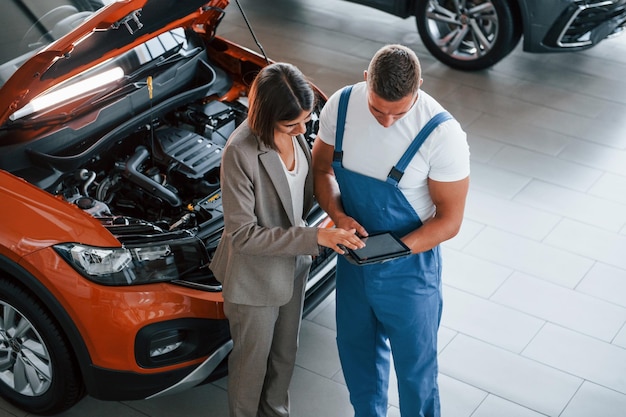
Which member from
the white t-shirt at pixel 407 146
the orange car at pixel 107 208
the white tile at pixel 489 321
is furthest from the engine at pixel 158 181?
the white tile at pixel 489 321

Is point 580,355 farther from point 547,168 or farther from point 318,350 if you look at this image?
point 547,168

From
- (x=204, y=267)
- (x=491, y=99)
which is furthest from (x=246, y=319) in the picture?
(x=491, y=99)

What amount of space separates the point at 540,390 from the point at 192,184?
156cm

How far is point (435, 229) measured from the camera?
269 centimetres

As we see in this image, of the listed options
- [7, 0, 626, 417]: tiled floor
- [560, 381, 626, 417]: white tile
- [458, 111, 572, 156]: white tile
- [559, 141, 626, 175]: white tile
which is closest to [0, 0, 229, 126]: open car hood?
[7, 0, 626, 417]: tiled floor

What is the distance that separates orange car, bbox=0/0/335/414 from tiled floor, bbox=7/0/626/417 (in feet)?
1.31

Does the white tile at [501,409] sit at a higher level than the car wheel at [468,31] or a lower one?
lower

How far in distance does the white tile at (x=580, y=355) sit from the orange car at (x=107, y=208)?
99 centimetres

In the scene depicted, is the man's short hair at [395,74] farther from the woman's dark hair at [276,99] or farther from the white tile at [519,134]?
the white tile at [519,134]

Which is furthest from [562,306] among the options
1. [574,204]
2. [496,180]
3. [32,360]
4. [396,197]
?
[32,360]

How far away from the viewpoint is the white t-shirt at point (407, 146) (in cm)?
260

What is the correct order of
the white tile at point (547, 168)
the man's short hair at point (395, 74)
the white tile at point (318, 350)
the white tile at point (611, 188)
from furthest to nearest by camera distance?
1. the white tile at point (547, 168)
2. the white tile at point (611, 188)
3. the white tile at point (318, 350)
4. the man's short hair at point (395, 74)

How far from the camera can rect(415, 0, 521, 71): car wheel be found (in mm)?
5852

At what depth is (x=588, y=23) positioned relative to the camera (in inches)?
223
